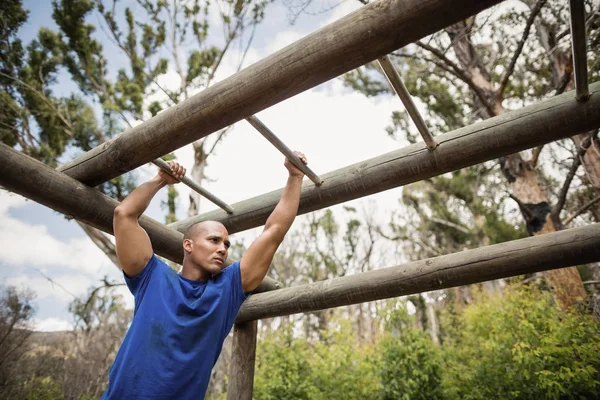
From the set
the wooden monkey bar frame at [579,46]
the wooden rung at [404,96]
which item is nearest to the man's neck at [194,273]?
the wooden rung at [404,96]

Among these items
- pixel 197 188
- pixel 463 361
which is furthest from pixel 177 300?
pixel 463 361

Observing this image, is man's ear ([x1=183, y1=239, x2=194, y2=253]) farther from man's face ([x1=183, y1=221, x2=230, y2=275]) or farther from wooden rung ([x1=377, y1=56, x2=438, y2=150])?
wooden rung ([x1=377, y1=56, x2=438, y2=150])

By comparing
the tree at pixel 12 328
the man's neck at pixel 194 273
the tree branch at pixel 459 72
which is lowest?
the man's neck at pixel 194 273

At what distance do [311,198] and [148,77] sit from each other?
891cm

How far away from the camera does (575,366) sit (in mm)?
4387

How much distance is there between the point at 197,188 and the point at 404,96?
3.95 ft

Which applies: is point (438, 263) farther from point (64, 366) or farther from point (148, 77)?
point (64, 366)

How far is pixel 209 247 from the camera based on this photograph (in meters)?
1.75

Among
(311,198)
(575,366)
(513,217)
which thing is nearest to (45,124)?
(311,198)

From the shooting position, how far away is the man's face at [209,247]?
1712 millimetres

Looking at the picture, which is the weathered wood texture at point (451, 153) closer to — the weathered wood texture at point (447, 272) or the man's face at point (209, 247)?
the man's face at point (209, 247)

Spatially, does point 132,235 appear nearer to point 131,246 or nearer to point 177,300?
point 131,246

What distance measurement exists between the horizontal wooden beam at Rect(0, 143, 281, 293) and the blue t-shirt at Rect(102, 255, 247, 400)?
1.70 ft

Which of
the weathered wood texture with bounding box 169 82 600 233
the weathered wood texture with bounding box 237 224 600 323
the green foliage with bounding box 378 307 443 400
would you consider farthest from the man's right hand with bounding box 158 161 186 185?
the green foliage with bounding box 378 307 443 400
